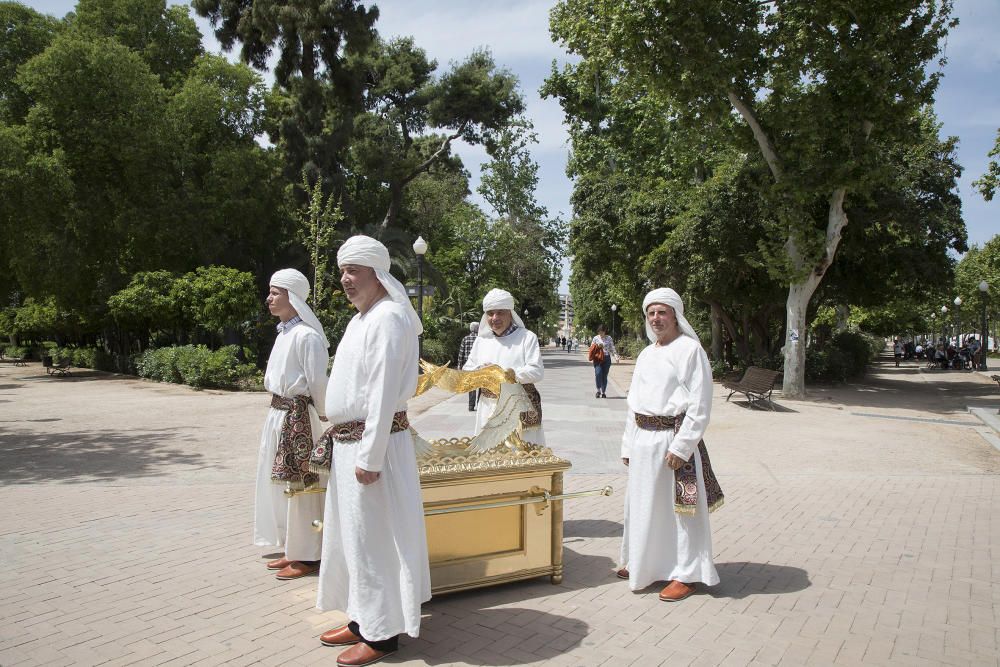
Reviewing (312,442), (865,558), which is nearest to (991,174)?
(865,558)

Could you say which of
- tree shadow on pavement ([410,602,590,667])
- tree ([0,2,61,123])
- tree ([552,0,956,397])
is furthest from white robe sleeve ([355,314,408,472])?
tree ([0,2,61,123])

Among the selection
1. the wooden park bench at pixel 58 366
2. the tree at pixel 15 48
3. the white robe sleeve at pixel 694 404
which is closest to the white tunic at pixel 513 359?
the white robe sleeve at pixel 694 404

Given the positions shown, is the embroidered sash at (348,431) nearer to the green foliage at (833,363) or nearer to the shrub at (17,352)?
the green foliage at (833,363)

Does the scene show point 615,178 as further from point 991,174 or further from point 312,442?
point 312,442

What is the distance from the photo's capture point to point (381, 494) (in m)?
3.49

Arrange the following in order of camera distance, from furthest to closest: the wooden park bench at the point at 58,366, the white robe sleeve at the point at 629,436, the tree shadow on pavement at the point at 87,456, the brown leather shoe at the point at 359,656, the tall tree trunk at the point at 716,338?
the tall tree trunk at the point at 716,338 < the wooden park bench at the point at 58,366 < the tree shadow on pavement at the point at 87,456 < the white robe sleeve at the point at 629,436 < the brown leather shoe at the point at 359,656

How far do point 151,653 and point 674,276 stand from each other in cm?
1930

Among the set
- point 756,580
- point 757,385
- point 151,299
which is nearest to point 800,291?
point 757,385

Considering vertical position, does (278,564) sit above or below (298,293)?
below

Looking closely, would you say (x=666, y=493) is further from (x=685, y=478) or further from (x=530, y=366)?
(x=530, y=366)

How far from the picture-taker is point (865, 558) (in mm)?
5305

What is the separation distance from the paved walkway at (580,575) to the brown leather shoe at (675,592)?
0.10m

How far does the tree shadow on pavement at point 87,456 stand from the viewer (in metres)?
8.35

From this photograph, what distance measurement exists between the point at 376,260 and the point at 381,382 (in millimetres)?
656
